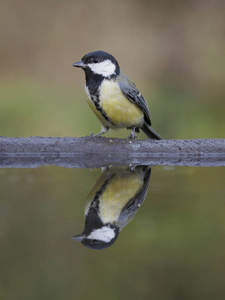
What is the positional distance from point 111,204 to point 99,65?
1334 millimetres

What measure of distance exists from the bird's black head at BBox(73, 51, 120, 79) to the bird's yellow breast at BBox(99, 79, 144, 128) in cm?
6

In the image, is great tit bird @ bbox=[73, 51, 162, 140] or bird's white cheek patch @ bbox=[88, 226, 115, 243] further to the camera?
great tit bird @ bbox=[73, 51, 162, 140]

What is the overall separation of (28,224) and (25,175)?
96 cm

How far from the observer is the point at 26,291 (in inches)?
44.9

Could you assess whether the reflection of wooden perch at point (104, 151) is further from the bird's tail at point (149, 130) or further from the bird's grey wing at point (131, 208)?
the bird's grey wing at point (131, 208)

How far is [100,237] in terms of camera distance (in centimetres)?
157

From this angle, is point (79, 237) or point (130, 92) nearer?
point (79, 237)

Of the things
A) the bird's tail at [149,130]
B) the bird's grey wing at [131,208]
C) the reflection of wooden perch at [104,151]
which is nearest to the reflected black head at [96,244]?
the bird's grey wing at [131,208]

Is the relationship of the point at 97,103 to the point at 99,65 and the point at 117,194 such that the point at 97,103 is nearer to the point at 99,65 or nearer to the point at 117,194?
the point at 99,65

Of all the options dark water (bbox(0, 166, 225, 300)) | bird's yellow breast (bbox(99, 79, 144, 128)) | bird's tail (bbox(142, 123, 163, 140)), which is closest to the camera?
dark water (bbox(0, 166, 225, 300))

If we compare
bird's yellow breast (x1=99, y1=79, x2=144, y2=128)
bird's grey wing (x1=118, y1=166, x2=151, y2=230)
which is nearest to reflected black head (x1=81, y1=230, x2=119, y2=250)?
bird's grey wing (x1=118, y1=166, x2=151, y2=230)

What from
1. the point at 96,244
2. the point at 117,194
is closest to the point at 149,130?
the point at 117,194

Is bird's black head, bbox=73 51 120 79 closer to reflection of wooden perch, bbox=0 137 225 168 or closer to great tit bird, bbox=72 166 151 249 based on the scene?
reflection of wooden perch, bbox=0 137 225 168

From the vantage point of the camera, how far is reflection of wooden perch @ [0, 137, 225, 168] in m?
3.03
